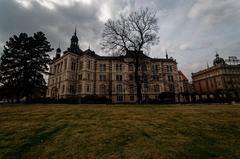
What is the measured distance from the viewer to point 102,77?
54.5m

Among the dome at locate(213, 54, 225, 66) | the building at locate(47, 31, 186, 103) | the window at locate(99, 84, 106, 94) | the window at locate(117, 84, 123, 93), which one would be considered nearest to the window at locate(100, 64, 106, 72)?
the building at locate(47, 31, 186, 103)

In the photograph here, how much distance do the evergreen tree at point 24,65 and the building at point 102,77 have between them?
15006 mm

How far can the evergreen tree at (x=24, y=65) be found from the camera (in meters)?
31.4

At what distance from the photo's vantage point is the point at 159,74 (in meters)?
57.1

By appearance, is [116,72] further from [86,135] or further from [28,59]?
[86,135]

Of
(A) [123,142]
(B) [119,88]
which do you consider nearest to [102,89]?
(B) [119,88]

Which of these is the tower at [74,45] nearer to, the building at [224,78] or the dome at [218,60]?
the building at [224,78]

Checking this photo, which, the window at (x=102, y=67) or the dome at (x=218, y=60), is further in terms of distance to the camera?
the dome at (x=218, y=60)

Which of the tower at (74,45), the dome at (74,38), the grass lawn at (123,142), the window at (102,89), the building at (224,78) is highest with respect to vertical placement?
the dome at (74,38)

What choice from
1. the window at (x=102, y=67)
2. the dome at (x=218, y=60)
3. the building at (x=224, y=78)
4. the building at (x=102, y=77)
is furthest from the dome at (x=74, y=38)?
the dome at (x=218, y=60)

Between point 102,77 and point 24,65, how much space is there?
84.7 ft

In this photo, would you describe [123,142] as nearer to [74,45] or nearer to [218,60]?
[74,45]

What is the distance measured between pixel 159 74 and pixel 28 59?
40.9 meters

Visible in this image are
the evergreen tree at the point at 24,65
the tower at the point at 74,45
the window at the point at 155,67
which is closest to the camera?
the evergreen tree at the point at 24,65
